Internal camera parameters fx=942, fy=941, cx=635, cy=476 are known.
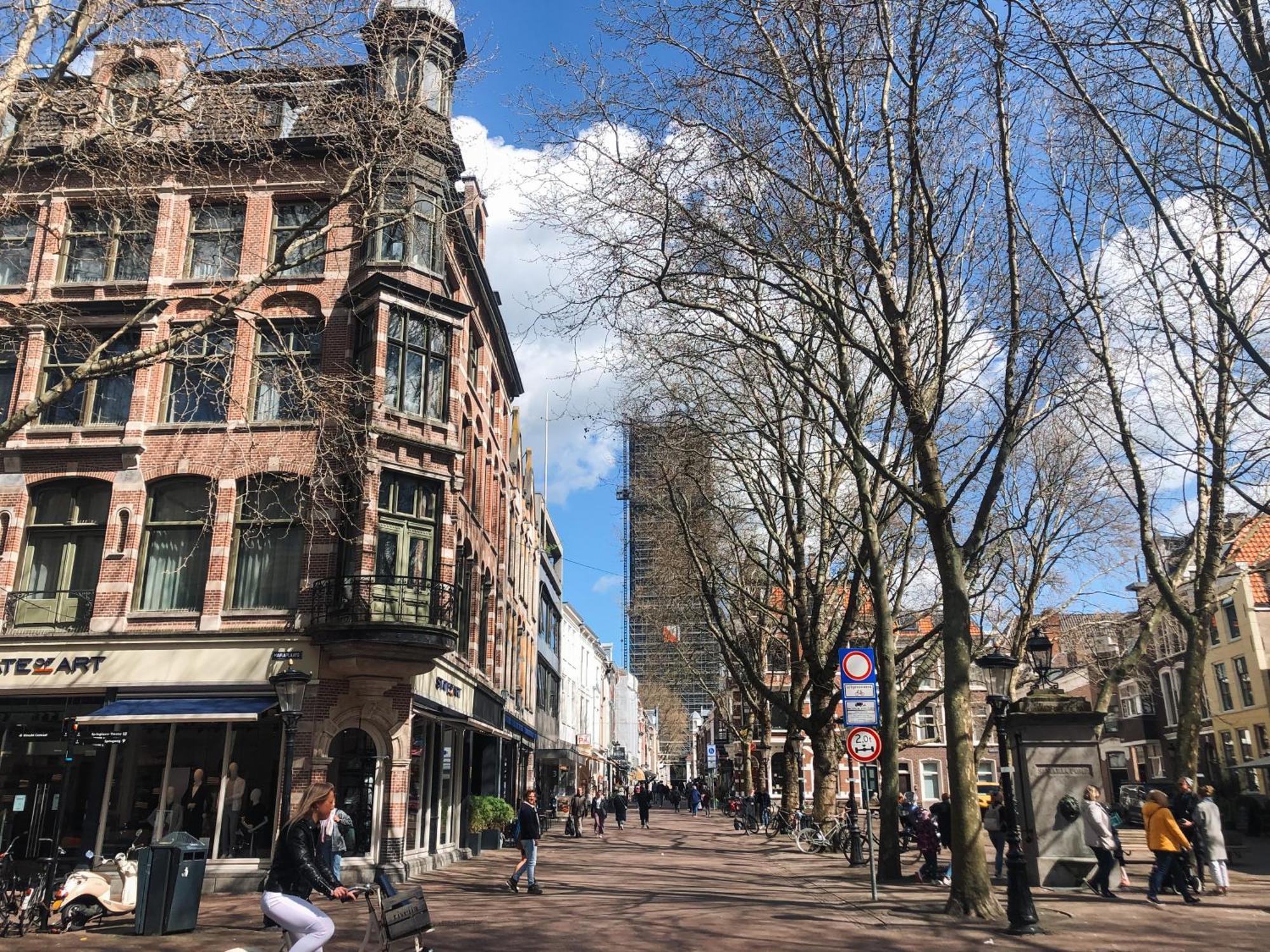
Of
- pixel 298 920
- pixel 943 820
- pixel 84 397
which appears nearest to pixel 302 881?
pixel 298 920

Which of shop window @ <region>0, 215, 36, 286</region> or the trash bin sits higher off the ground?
shop window @ <region>0, 215, 36, 286</region>

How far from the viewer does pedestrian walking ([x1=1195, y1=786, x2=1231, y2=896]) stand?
1452 centimetres

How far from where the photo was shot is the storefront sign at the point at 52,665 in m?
18.4

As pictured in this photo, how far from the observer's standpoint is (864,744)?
1476 cm

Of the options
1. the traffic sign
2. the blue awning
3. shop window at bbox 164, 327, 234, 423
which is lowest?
the blue awning

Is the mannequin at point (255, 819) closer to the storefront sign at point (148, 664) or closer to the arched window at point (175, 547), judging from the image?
the storefront sign at point (148, 664)

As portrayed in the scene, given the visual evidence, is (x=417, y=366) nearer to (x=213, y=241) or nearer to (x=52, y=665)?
(x=213, y=241)

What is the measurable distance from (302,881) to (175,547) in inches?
564

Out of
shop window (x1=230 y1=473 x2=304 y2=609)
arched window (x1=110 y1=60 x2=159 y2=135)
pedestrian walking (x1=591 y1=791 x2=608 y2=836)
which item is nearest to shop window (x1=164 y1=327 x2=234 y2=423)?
shop window (x1=230 y1=473 x2=304 y2=609)

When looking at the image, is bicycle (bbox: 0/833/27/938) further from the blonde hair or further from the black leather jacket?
the blonde hair

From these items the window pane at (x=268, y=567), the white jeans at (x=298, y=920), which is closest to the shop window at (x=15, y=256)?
the window pane at (x=268, y=567)

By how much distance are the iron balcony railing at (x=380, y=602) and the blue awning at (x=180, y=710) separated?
196 cm

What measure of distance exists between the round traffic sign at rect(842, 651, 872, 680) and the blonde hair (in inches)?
360

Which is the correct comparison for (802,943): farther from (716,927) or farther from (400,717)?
(400,717)
